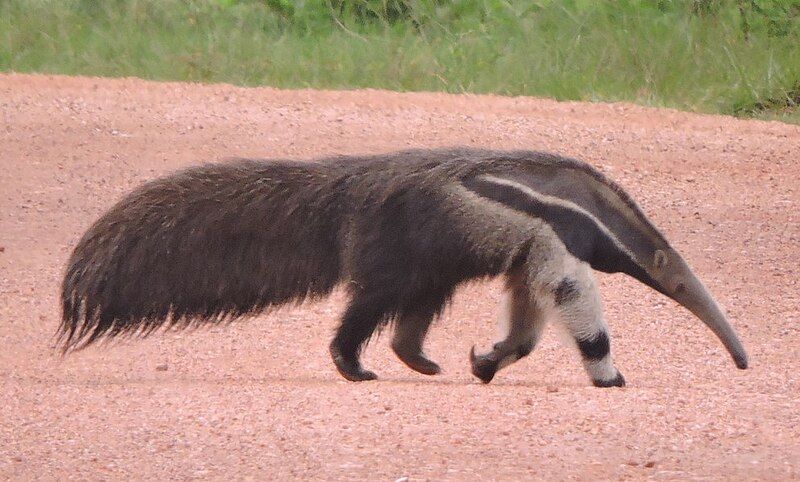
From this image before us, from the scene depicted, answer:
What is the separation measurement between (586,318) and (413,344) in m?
0.82

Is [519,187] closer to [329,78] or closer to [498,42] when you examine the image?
[329,78]

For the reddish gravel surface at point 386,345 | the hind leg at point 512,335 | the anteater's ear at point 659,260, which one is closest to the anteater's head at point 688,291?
the anteater's ear at point 659,260

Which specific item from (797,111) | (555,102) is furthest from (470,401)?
(797,111)

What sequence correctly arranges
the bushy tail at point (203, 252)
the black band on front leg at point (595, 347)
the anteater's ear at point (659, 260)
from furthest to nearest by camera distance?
1. the anteater's ear at point (659, 260)
2. the black band on front leg at point (595, 347)
3. the bushy tail at point (203, 252)

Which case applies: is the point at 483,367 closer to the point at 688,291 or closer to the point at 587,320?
the point at 587,320

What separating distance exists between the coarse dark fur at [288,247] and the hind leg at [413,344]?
0.15 m

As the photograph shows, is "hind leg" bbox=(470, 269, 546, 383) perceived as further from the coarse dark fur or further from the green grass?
the green grass

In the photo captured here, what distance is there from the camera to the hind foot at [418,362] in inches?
238

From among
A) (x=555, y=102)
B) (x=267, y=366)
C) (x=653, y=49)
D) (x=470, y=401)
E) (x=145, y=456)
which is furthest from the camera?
(x=653, y=49)

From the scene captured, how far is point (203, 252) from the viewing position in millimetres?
5598

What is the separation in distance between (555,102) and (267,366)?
16.4ft

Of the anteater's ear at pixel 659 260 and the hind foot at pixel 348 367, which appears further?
the anteater's ear at pixel 659 260

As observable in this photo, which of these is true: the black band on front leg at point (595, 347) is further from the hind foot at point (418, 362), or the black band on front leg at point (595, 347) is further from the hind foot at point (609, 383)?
the hind foot at point (418, 362)

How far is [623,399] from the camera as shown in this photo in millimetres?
4984
